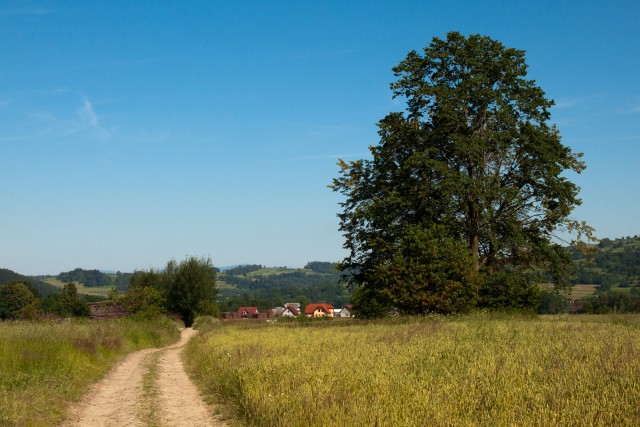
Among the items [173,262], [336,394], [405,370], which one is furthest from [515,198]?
[173,262]

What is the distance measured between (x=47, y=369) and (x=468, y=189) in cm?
2564

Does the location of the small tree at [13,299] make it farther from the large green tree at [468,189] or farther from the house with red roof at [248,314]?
the large green tree at [468,189]

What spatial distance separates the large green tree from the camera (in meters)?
33.4

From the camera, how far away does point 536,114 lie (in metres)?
37.0

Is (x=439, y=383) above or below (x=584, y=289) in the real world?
below

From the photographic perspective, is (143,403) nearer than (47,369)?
Yes

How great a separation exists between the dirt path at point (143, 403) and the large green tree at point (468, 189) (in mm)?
18236

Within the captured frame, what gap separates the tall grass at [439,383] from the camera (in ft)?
24.1

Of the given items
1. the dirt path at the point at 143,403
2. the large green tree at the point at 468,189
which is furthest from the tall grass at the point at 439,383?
the large green tree at the point at 468,189

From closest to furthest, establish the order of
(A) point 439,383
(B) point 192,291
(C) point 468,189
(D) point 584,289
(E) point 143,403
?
→ (A) point 439,383 < (E) point 143,403 < (C) point 468,189 < (B) point 192,291 < (D) point 584,289

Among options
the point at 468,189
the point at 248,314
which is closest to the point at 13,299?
the point at 248,314

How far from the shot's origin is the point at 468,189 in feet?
110

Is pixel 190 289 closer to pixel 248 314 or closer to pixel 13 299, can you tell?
pixel 13 299

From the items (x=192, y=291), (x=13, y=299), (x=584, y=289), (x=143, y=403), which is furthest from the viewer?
(x=584, y=289)
